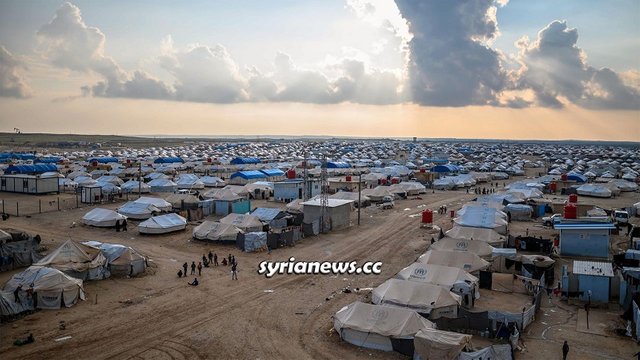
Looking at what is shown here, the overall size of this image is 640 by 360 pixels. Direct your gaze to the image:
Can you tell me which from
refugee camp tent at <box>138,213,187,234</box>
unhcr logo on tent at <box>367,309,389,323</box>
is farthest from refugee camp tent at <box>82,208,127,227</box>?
unhcr logo on tent at <box>367,309,389,323</box>

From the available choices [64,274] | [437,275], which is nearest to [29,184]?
[64,274]

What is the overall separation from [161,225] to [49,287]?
14.3 metres

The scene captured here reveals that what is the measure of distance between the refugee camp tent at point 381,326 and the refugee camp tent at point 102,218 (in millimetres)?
24796

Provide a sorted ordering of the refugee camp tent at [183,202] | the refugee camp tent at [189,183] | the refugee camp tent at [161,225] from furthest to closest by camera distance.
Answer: the refugee camp tent at [189,183] → the refugee camp tent at [183,202] → the refugee camp tent at [161,225]

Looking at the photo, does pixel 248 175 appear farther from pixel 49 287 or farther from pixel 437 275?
pixel 437 275

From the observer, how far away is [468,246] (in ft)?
90.3

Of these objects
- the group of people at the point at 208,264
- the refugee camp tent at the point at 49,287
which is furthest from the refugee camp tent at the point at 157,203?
the refugee camp tent at the point at 49,287

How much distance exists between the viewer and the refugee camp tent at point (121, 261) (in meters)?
24.7

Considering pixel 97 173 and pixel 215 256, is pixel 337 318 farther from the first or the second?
pixel 97 173

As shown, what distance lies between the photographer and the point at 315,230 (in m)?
35.5

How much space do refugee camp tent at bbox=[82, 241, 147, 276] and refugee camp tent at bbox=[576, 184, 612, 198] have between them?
5327cm

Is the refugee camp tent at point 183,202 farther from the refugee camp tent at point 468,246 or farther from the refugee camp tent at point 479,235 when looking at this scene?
the refugee camp tent at point 468,246

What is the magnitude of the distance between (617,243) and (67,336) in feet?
109

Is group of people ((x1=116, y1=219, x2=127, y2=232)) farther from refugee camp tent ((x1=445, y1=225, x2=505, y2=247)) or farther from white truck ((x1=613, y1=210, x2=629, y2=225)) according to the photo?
white truck ((x1=613, y1=210, x2=629, y2=225))
